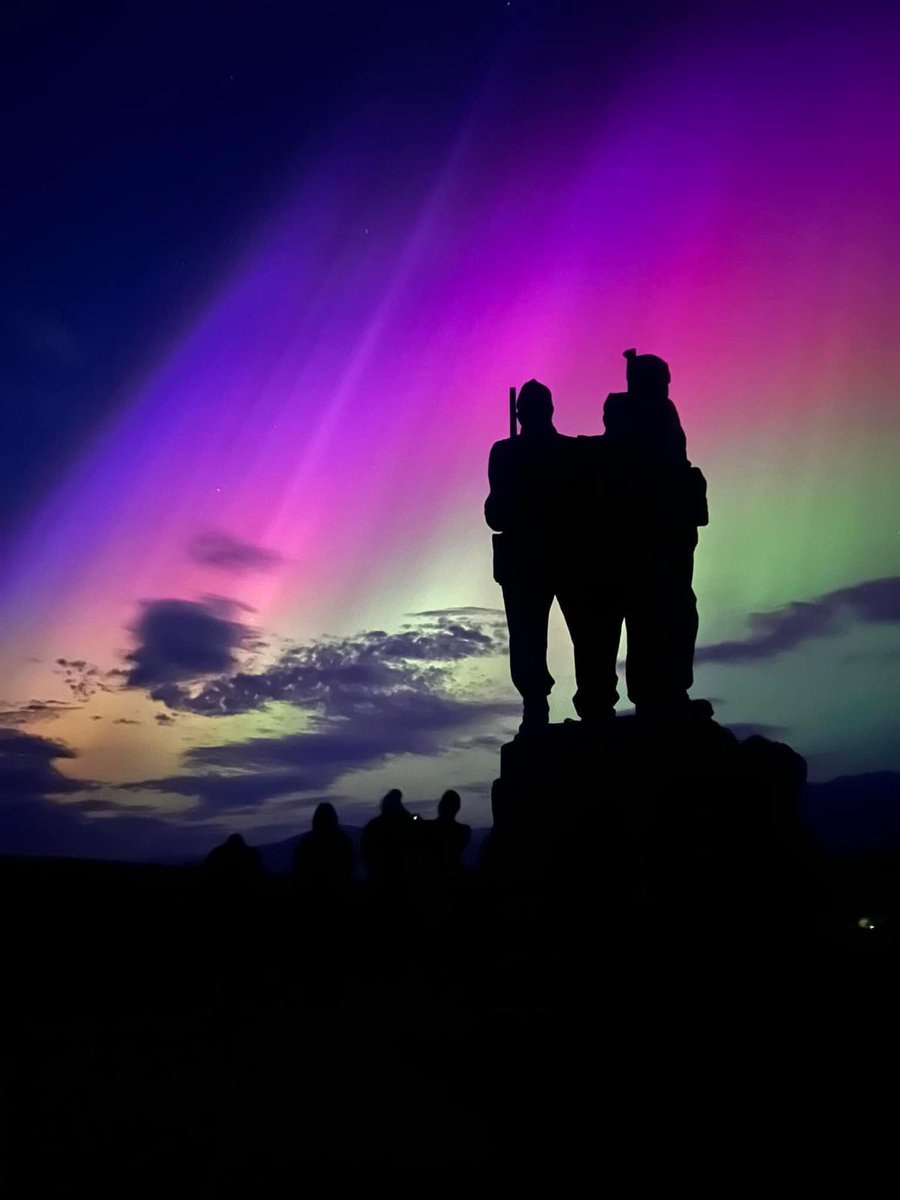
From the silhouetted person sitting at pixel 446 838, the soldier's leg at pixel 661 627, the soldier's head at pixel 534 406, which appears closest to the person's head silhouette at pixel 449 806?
the silhouetted person sitting at pixel 446 838

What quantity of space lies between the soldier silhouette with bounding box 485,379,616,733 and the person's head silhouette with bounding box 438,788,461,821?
1.23 m

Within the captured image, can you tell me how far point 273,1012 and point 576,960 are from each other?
2178mm

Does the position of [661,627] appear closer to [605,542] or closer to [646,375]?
[605,542]

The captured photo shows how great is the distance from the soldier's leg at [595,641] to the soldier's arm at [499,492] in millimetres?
878

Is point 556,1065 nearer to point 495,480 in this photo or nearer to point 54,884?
point 54,884

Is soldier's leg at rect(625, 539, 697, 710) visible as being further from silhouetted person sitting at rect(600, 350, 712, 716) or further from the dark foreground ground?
the dark foreground ground

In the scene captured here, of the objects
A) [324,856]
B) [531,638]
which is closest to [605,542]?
[531,638]

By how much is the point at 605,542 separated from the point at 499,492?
111cm

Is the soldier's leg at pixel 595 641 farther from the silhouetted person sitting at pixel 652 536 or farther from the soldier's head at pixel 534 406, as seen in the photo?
the soldier's head at pixel 534 406

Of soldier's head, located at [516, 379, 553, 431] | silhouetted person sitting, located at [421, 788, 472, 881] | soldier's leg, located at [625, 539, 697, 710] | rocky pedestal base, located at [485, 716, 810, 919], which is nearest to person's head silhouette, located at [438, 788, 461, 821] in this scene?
silhouetted person sitting, located at [421, 788, 472, 881]

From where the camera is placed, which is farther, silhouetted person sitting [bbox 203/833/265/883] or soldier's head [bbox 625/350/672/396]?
soldier's head [bbox 625/350/672/396]

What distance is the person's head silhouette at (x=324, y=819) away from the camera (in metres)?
9.04

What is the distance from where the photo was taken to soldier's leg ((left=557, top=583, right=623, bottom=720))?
9.23 m

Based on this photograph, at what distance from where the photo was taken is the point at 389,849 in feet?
30.0
